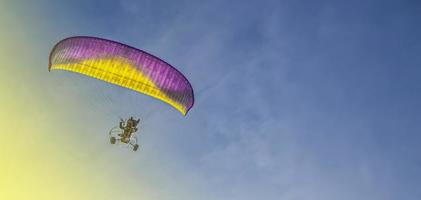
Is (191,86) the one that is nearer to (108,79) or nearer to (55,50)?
(108,79)

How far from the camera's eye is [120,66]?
30938 millimetres

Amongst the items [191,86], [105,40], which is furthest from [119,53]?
[191,86]

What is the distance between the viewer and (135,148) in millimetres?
33938

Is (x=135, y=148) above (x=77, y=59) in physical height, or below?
below

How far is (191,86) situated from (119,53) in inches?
202

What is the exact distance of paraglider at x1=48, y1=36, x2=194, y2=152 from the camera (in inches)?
1189

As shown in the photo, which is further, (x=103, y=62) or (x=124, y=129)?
(x=124, y=129)

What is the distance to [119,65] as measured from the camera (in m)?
30.9

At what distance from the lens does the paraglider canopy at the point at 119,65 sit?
30203mm

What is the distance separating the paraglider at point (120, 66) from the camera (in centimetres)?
3020

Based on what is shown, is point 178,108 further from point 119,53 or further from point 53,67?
point 53,67

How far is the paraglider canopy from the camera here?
30203mm

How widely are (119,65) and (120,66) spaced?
0.28 feet

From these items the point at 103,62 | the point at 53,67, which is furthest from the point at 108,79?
the point at 53,67
